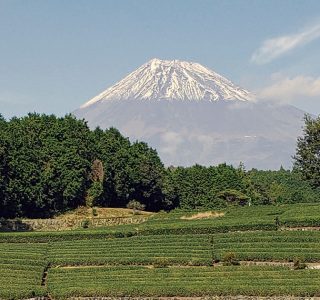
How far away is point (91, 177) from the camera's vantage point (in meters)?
95.8

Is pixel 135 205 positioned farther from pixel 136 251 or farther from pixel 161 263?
pixel 161 263

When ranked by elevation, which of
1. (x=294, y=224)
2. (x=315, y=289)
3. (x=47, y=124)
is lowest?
(x=315, y=289)

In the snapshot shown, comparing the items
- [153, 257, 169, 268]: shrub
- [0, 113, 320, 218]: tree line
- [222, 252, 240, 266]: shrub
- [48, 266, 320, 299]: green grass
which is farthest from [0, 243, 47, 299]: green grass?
[0, 113, 320, 218]: tree line

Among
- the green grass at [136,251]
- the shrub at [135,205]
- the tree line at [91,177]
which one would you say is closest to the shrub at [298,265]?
the green grass at [136,251]

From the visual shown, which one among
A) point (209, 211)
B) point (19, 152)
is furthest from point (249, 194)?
point (19, 152)

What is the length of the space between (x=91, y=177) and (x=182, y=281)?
5595 centimetres

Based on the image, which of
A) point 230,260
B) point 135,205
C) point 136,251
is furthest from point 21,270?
point 135,205

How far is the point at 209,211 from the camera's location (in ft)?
264

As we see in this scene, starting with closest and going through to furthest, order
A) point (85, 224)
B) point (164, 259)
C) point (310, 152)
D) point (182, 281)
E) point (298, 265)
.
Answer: point (182, 281) < point (298, 265) < point (164, 259) < point (85, 224) < point (310, 152)

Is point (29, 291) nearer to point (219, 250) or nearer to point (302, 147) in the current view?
point (219, 250)

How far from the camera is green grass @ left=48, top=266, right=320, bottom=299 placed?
3862 cm

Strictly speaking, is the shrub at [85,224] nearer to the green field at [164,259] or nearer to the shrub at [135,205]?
the green field at [164,259]

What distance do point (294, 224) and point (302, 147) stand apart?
30149 millimetres

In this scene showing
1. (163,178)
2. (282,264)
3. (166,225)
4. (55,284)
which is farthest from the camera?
(163,178)
